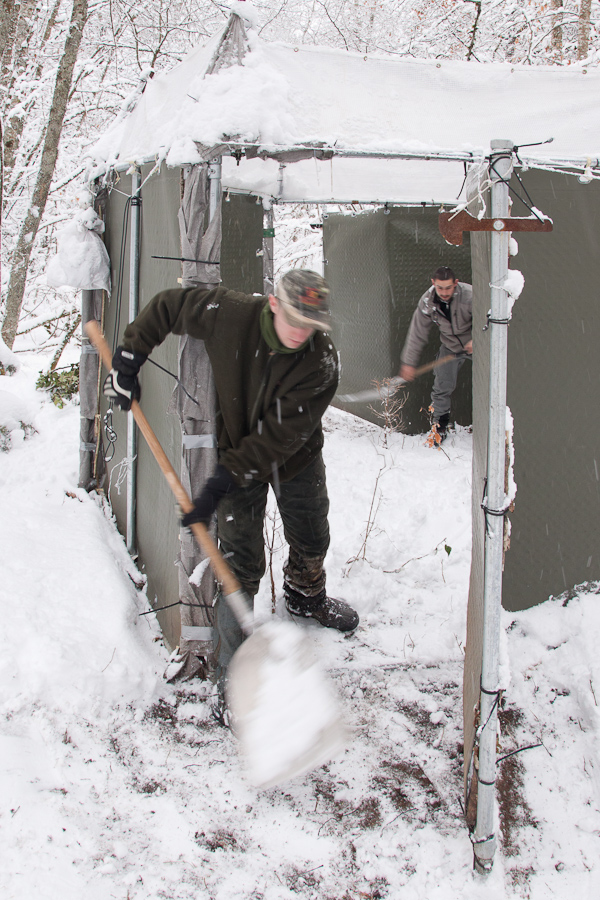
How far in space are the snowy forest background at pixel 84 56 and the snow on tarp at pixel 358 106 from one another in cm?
438

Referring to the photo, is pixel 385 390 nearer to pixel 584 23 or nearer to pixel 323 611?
pixel 323 611

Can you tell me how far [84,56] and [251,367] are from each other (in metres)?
10.4

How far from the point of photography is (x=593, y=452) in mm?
3277

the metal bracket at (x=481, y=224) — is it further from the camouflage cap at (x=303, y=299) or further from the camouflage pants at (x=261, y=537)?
the camouflage pants at (x=261, y=537)

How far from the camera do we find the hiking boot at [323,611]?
359cm

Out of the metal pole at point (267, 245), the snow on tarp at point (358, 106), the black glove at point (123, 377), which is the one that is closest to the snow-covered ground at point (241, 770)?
the black glove at point (123, 377)

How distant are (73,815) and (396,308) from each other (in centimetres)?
583

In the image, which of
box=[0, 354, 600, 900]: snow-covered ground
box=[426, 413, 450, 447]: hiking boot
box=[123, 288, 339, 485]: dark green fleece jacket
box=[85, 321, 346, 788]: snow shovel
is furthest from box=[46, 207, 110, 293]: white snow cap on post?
box=[426, 413, 450, 447]: hiking boot

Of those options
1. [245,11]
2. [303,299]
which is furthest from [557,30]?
[303,299]

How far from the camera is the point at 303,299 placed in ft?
7.86

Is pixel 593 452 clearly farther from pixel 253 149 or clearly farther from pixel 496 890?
pixel 253 149

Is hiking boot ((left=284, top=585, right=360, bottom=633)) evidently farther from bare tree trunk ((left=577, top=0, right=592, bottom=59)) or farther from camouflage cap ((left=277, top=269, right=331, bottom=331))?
bare tree trunk ((left=577, top=0, right=592, bottom=59))

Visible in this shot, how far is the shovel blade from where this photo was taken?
2422mm

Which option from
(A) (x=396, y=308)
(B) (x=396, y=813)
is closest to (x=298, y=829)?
(B) (x=396, y=813)
